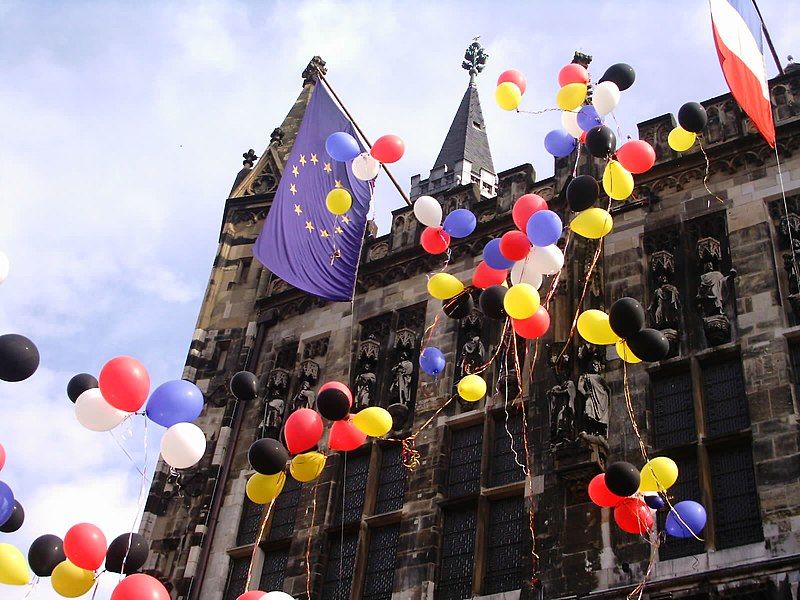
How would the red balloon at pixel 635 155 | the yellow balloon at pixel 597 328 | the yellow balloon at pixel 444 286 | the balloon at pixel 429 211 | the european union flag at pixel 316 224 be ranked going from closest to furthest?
the yellow balloon at pixel 597 328 → the red balloon at pixel 635 155 → the yellow balloon at pixel 444 286 → the balloon at pixel 429 211 → the european union flag at pixel 316 224

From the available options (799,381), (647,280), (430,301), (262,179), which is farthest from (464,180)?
(799,381)

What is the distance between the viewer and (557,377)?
15.9 meters

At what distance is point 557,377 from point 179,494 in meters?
7.51

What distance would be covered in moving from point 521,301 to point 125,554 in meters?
5.64

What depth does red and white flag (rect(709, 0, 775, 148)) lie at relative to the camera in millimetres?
13711

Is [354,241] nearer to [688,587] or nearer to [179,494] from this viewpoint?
[179,494]

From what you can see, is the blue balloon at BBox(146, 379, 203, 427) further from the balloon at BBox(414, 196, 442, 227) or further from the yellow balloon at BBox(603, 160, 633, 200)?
the yellow balloon at BBox(603, 160, 633, 200)

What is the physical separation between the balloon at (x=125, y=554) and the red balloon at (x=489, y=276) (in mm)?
5678

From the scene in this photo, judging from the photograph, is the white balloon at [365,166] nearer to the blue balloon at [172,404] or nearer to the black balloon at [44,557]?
the blue balloon at [172,404]

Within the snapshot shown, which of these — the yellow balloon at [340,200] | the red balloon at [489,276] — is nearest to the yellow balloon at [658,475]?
the red balloon at [489,276]

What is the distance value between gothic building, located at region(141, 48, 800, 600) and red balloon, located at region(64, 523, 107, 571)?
4589 mm

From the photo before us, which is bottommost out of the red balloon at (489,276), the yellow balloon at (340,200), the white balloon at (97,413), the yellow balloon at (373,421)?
the white balloon at (97,413)

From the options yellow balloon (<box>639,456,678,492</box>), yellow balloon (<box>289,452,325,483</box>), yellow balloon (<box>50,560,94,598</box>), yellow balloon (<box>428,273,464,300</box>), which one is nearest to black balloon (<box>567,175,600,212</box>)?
yellow balloon (<box>428,273,464,300</box>)

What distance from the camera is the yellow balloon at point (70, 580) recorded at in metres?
12.7
